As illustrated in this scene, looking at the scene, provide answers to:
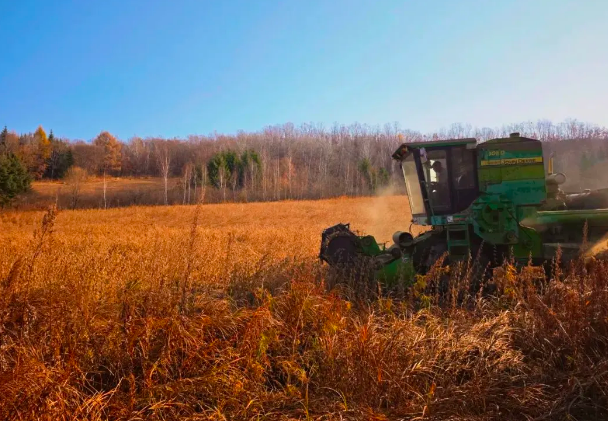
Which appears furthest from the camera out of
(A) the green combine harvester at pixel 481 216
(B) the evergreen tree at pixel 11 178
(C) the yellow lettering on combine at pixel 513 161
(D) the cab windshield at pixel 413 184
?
(B) the evergreen tree at pixel 11 178

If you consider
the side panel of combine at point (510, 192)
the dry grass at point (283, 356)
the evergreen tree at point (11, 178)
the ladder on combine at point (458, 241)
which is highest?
the evergreen tree at point (11, 178)

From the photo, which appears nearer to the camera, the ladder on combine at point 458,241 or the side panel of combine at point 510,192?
the side panel of combine at point 510,192

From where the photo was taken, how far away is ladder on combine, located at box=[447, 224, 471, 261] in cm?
718

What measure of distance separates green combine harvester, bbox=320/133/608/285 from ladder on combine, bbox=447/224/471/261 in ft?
0.05

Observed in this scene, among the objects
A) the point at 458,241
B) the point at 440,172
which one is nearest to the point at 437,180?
the point at 440,172

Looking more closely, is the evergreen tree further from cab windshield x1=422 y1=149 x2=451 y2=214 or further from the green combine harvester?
cab windshield x1=422 y1=149 x2=451 y2=214

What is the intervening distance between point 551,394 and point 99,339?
3503 millimetres

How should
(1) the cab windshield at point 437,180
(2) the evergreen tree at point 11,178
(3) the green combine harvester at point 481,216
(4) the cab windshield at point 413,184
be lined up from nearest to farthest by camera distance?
(3) the green combine harvester at point 481,216, (1) the cab windshield at point 437,180, (4) the cab windshield at point 413,184, (2) the evergreen tree at point 11,178

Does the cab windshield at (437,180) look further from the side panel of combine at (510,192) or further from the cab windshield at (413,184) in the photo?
the side panel of combine at (510,192)

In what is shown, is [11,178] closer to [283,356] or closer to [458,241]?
[458,241]

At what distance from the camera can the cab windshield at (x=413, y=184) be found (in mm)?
7781

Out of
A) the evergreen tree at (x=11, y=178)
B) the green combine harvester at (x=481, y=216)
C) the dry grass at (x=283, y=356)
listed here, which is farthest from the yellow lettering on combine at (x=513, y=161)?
the evergreen tree at (x=11, y=178)

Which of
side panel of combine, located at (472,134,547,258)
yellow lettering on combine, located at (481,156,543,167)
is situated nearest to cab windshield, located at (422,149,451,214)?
side panel of combine, located at (472,134,547,258)

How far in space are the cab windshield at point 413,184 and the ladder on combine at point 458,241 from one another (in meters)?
0.67
